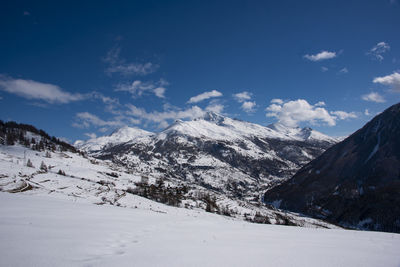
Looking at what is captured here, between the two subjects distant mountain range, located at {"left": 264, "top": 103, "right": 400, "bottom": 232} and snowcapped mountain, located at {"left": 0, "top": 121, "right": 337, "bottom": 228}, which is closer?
Answer: snowcapped mountain, located at {"left": 0, "top": 121, "right": 337, "bottom": 228}

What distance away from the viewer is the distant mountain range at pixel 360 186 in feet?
384

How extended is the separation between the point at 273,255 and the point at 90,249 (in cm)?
540

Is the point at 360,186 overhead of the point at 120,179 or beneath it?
overhead

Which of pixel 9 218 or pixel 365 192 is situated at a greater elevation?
pixel 9 218

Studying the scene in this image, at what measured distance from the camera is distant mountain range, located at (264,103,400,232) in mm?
117062

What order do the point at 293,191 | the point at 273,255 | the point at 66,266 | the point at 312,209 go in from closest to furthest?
the point at 66,266, the point at 273,255, the point at 312,209, the point at 293,191

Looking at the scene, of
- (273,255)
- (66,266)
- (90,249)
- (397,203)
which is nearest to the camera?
(66,266)

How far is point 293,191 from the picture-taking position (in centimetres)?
18475

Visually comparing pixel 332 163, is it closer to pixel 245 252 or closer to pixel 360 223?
pixel 360 223

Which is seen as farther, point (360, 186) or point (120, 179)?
point (360, 186)

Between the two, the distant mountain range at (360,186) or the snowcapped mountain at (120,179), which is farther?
the distant mountain range at (360,186)

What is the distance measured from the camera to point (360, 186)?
15188 cm

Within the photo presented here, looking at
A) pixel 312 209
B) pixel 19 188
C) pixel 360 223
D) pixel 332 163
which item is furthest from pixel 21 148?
pixel 332 163

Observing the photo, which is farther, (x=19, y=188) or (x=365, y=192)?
(x=365, y=192)
